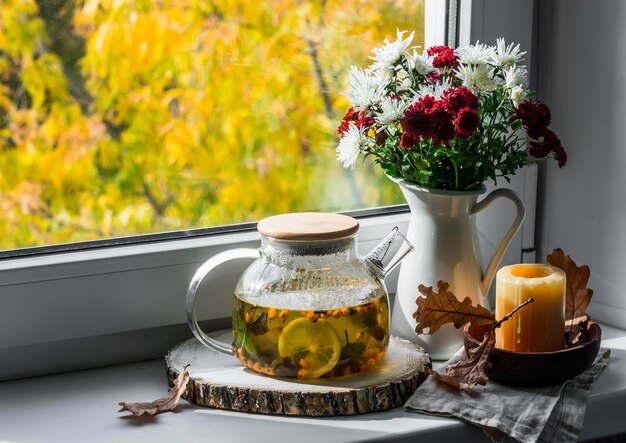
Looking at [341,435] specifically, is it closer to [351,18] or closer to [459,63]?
[459,63]

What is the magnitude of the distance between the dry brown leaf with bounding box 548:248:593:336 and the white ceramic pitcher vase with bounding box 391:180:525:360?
0.07 meters

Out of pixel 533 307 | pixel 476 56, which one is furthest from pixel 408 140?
pixel 533 307

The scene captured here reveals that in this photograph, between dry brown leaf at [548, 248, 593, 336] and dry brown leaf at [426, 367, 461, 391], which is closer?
dry brown leaf at [426, 367, 461, 391]

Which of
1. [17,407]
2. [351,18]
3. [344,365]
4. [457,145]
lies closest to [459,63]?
[457,145]

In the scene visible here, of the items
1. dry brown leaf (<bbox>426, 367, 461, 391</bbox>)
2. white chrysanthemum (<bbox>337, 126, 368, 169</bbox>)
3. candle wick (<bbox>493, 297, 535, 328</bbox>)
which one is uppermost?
white chrysanthemum (<bbox>337, 126, 368, 169</bbox>)

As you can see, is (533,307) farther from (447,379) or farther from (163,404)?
(163,404)

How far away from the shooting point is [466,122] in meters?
0.99

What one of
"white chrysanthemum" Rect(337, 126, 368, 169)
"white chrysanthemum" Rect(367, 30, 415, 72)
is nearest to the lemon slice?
"white chrysanthemum" Rect(337, 126, 368, 169)

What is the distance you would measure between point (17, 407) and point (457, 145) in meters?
0.62

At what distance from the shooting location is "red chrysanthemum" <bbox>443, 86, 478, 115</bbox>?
3.32 ft

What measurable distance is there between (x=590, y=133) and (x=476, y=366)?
1.38 ft

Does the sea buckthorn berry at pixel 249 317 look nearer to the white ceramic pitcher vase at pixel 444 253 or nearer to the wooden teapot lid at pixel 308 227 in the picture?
the wooden teapot lid at pixel 308 227

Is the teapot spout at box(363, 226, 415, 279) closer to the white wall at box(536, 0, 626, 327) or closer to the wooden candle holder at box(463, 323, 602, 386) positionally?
the wooden candle holder at box(463, 323, 602, 386)

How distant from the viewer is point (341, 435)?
37.9 inches
